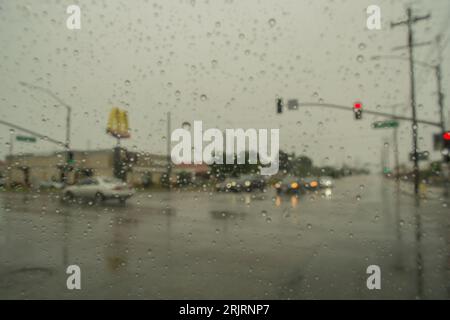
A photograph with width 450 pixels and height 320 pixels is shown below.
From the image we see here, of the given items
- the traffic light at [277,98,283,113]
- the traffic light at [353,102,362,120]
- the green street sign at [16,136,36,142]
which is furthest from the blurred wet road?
the traffic light at [277,98,283,113]

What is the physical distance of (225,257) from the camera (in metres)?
5.69

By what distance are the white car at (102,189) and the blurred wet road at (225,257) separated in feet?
18.5

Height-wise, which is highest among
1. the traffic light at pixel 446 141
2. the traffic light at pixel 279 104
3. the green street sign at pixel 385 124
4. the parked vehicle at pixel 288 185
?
the traffic light at pixel 279 104

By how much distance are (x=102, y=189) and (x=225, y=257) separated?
38.6 ft

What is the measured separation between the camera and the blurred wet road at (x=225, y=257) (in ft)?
13.4

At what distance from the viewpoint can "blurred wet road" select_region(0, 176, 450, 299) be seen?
408 cm

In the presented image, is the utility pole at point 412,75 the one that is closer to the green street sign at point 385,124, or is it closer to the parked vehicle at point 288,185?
the green street sign at point 385,124

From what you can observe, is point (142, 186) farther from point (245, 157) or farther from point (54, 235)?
point (54, 235)

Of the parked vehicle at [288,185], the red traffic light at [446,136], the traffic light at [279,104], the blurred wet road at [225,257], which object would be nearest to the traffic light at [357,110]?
the traffic light at [279,104]

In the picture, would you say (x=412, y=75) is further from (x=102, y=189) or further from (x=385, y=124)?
(x=102, y=189)

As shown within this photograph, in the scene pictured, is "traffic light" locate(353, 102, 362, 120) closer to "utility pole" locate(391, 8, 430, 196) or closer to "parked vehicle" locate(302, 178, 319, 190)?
"utility pole" locate(391, 8, 430, 196)

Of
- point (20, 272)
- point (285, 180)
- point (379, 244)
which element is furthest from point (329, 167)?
point (285, 180)

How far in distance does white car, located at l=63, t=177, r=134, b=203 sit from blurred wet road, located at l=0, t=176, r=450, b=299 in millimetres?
5635

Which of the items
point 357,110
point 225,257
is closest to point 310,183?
point 357,110
